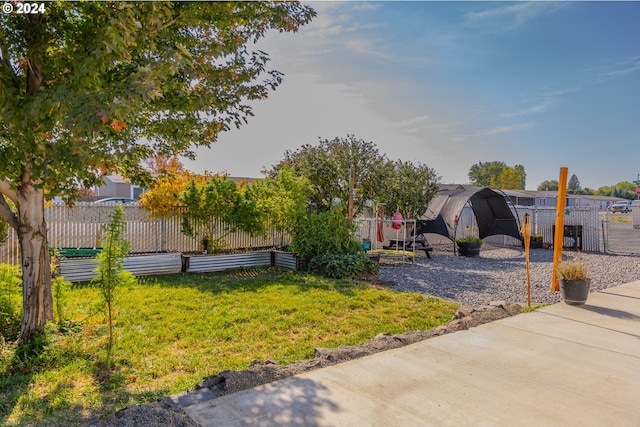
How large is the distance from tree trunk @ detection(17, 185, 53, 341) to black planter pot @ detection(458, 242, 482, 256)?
12.1 metres

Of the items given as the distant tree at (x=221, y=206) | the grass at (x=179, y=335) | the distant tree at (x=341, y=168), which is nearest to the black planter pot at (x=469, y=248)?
the distant tree at (x=341, y=168)

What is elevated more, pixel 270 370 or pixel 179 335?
pixel 270 370

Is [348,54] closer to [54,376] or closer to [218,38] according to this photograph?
[218,38]

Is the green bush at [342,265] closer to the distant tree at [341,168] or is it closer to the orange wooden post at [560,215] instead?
the distant tree at [341,168]

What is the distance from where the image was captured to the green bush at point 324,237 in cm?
970

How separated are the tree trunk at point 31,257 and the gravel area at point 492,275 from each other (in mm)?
5947

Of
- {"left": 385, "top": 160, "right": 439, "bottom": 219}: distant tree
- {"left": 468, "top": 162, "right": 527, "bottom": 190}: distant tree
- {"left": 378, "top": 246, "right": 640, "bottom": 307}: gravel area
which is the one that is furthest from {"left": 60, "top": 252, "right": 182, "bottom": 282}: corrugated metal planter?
{"left": 468, "top": 162, "right": 527, "bottom": 190}: distant tree

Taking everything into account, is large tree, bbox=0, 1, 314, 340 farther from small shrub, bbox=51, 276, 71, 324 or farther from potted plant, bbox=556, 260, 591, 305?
potted plant, bbox=556, 260, 591, 305

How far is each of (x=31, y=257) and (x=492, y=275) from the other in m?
9.30

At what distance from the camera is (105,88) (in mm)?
3395

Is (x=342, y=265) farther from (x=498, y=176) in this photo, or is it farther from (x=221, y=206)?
(x=498, y=176)

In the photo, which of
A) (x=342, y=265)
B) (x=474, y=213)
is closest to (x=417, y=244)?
(x=474, y=213)

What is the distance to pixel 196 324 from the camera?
5.42 metres

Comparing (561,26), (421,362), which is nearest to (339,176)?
(561,26)
